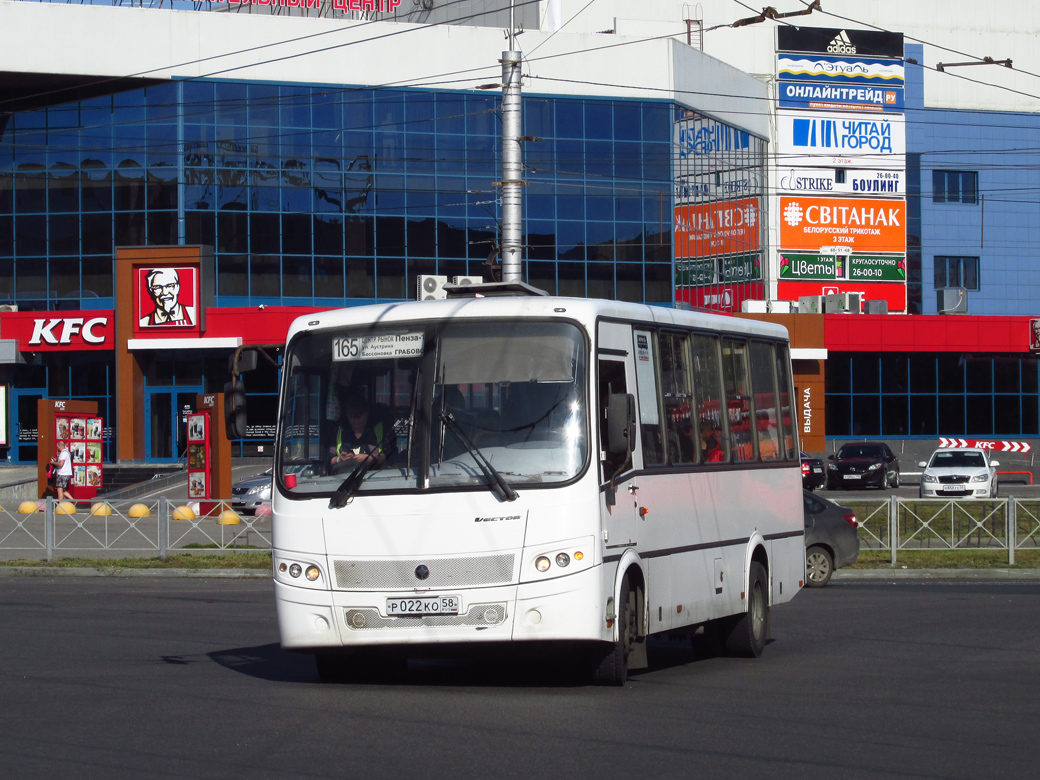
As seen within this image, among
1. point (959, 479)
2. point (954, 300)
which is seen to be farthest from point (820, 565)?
point (954, 300)

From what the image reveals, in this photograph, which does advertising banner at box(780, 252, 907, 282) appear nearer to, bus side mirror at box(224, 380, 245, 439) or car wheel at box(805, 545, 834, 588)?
car wheel at box(805, 545, 834, 588)

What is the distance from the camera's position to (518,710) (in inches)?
348

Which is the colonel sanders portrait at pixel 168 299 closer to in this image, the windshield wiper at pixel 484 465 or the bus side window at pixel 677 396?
the bus side window at pixel 677 396

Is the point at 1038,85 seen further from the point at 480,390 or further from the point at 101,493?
the point at 480,390

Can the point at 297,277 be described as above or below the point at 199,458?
above

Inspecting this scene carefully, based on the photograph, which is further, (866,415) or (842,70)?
(842,70)

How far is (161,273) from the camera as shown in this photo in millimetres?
49219

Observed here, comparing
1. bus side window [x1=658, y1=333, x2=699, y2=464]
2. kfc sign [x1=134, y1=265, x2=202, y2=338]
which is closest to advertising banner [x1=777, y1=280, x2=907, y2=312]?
kfc sign [x1=134, y1=265, x2=202, y2=338]

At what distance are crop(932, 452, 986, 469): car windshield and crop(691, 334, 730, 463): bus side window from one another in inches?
1176

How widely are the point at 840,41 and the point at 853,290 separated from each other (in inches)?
442

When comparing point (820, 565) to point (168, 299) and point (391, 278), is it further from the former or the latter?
point (168, 299)

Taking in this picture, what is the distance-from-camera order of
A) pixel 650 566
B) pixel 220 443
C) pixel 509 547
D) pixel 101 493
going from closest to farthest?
1. pixel 509 547
2. pixel 650 566
3. pixel 220 443
4. pixel 101 493

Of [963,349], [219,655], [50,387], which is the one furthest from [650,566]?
[963,349]

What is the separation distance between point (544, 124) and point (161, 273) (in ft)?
47.3
